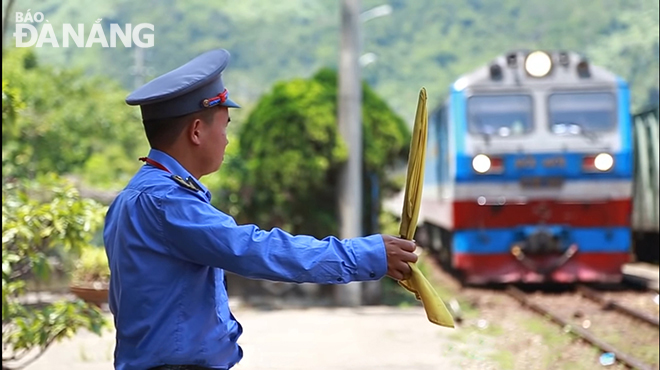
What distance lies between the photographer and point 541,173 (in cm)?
1311

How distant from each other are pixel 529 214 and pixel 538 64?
80.3 inches

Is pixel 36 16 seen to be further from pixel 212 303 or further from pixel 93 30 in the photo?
pixel 212 303

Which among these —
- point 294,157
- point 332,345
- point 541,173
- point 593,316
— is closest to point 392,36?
point 541,173

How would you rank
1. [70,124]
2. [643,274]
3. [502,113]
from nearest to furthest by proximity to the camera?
[502,113] → [643,274] → [70,124]

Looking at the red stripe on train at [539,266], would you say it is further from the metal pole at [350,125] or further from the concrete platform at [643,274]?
the metal pole at [350,125]

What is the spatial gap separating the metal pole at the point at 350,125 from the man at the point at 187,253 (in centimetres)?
877

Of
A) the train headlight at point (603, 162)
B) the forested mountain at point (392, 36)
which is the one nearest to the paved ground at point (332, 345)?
the train headlight at point (603, 162)

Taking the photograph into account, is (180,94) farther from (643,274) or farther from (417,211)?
(643,274)

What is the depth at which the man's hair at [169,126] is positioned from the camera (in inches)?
109

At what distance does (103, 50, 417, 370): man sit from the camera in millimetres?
2557

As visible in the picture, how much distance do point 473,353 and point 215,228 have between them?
638cm

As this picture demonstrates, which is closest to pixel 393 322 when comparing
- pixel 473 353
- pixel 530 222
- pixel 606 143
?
pixel 473 353

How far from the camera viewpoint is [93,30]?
6.54 meters

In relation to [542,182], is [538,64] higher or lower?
higher
